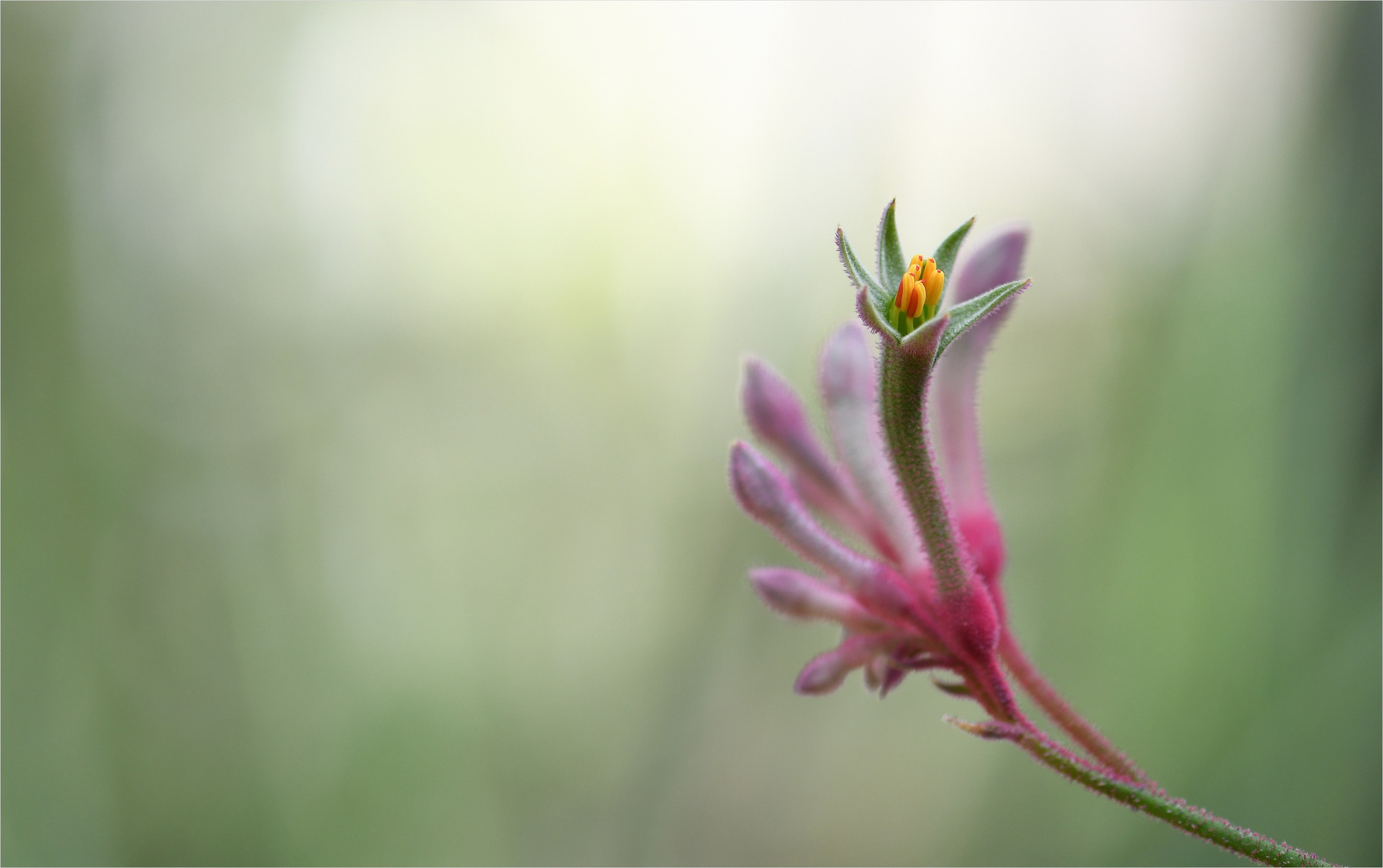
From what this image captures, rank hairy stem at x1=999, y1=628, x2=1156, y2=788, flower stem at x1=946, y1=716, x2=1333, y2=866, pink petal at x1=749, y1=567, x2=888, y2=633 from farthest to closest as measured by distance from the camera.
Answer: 1. pink petal at x1=749, y1=567, x2=888, y2=633
2. hairy stem at x1=999, y1=628, x2=1156, y2=788
3. flower stem at x1=946, y1=716, x2=1333, y2=866

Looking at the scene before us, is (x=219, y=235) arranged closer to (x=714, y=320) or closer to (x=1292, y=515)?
(x=714, y=320)

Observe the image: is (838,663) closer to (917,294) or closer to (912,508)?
(912,508)

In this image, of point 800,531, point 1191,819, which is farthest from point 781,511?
point 1191,819

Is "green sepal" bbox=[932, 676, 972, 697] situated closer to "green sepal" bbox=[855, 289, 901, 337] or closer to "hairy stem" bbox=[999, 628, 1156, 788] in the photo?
"hairy stem" bbox=[999, 628, 1156, 788]

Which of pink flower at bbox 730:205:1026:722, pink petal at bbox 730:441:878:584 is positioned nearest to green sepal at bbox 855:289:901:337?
pink flower at bbox 730:205:1026:722

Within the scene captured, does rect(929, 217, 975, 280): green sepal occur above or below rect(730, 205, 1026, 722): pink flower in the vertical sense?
above

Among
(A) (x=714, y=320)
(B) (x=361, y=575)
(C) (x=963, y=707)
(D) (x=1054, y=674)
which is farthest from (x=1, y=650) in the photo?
(D) (x=1054, y=674)

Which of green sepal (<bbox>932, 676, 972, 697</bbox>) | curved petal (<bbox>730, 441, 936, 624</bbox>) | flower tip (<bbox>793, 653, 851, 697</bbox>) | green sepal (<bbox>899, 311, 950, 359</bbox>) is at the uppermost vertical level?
green sepal (<bbox>899, 311, 950, 359</bbox>)
